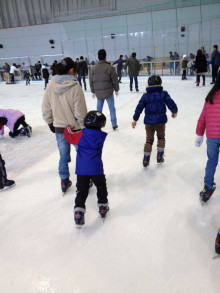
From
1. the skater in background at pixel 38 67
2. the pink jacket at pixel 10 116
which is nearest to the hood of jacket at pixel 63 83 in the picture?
the pink jacket at pixel 10 116

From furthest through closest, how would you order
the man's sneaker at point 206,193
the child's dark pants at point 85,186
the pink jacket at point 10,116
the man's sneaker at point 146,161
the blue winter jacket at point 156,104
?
1. the pink jacket at point 10,116
2. the man's sneaker at point 146,161
3. the blue winter jacket at point 156,104
4. the man's sneaker at point 206,193
5. the child's dark pants at point 85,186

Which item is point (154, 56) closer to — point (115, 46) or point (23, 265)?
point (115, 46)

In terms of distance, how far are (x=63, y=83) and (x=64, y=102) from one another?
163 millimetres

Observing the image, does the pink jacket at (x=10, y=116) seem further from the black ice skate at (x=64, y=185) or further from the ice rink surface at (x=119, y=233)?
the black ice skate at (x=64, y=185)

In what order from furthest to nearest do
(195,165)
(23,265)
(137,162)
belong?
(137,162), (195,165), (23,265)

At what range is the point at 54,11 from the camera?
1791cm

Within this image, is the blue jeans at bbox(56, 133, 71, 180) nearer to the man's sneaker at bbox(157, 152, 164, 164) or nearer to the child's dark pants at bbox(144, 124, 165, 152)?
the child's dark pants at bbox(144, 124, 165, 152)

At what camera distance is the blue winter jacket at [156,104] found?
2430 mm

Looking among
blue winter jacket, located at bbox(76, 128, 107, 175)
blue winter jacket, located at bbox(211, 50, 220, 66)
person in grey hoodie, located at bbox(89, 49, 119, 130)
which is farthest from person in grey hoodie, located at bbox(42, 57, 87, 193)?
blue winter jacket, located at bbox(211, 50, 220, 66)

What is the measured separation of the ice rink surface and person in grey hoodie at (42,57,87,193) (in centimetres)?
65

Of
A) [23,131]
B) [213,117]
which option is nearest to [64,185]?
[213,117]

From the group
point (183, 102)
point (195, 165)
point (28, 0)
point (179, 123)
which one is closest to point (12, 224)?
point (195, 165)

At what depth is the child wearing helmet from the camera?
1.66m

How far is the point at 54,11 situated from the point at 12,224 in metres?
19.8
